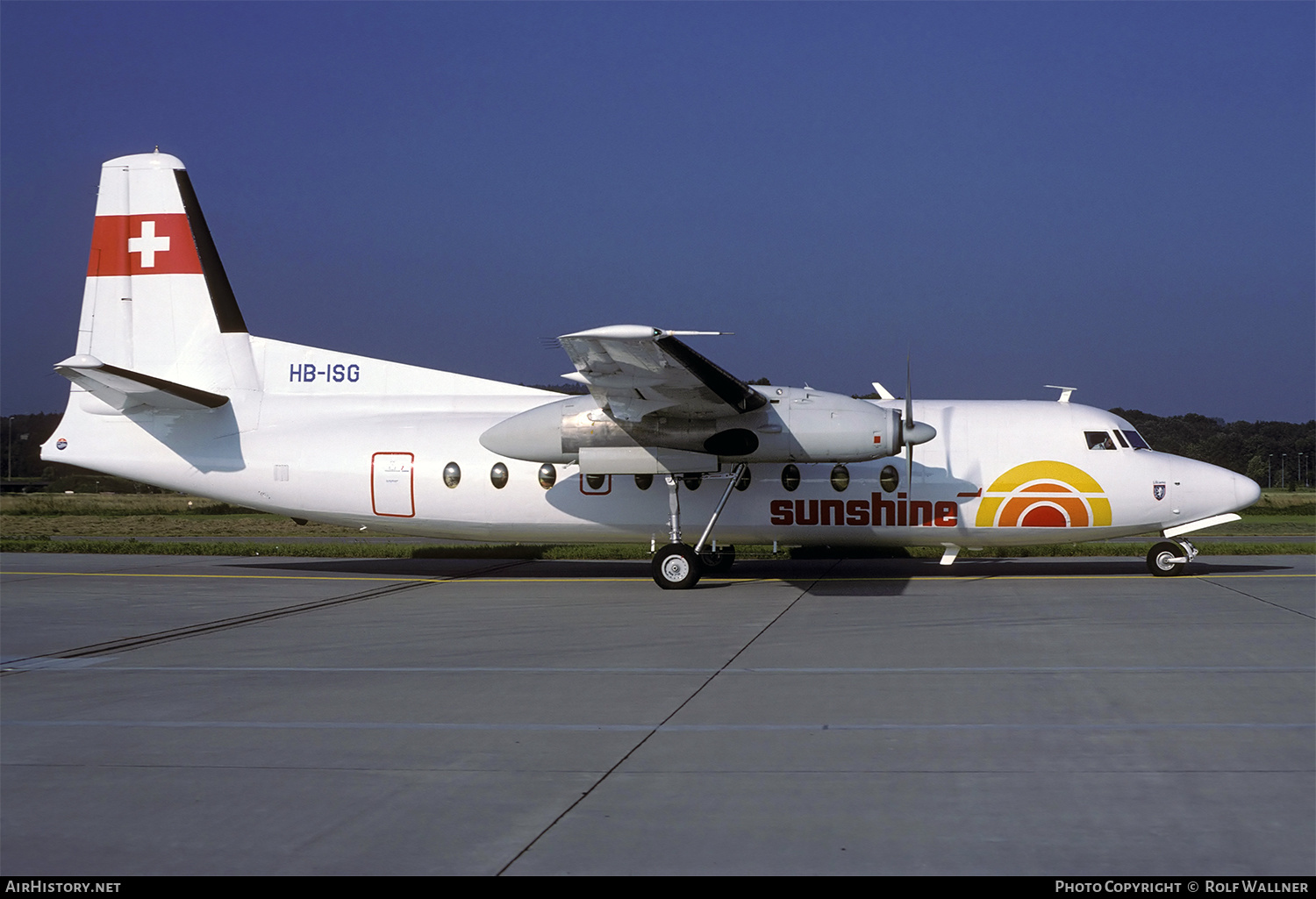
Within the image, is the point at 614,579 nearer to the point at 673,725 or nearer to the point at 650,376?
the point at 650,376

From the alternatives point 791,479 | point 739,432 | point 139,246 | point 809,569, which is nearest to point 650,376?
point 739,432

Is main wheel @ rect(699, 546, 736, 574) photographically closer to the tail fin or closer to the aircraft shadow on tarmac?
the aircraft shadow on tarmac

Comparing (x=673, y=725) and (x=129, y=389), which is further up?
(x=129, y=389)

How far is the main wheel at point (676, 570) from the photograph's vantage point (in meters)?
15.1

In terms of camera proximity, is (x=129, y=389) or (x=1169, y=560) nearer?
(x=129, y=389)

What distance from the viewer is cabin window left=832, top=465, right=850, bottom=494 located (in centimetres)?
1594

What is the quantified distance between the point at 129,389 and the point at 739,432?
9.09 metres

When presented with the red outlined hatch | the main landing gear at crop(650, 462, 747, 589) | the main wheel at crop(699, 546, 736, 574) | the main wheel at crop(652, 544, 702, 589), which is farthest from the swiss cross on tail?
the main wheel at crop(699, 546, 736, 574)

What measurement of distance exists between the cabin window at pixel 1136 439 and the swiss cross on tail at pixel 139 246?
15.3 metres

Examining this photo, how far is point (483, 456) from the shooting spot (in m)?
16.3

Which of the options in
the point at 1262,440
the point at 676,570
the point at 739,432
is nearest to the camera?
the point at 739,432

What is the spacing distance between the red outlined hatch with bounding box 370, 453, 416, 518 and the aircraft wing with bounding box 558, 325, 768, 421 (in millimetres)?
3443

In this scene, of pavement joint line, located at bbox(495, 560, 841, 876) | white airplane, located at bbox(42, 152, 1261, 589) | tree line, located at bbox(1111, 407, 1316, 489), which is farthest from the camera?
tree line, located at bbox(1111, 407, 1316, 489)

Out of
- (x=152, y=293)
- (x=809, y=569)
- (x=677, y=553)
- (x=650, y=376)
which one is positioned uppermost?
(x=152, y=293)
